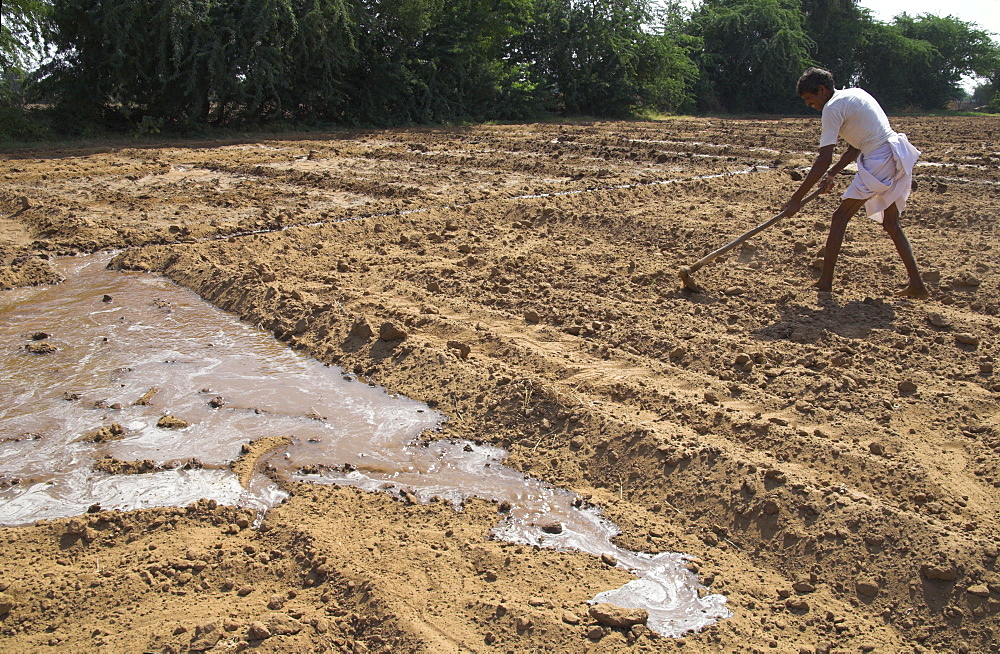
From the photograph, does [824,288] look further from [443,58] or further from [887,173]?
[443,58]

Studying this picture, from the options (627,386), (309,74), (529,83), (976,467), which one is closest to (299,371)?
(627,386)

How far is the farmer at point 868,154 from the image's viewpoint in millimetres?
5023

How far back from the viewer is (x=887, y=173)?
512 centimetres

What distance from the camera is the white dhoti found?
5090mm

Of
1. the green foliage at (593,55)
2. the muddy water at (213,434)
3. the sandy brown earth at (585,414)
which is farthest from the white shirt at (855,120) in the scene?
the green foliage at (593,55)

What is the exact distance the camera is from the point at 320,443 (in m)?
4.03

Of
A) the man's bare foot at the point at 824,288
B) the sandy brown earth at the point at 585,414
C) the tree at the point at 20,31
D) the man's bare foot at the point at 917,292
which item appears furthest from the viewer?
the tree at the point at 20,31

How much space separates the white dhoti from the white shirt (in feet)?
0.21

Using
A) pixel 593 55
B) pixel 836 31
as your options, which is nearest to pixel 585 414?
pixel 593 55

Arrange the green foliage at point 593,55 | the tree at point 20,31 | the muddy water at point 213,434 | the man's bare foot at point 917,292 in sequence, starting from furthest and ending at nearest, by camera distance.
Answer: the green foliage at point 593,55
the tree at point 20,31
the man's bare foot at point 917,292
the muddy water at point 213,434

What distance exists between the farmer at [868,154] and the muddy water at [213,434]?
120 inches

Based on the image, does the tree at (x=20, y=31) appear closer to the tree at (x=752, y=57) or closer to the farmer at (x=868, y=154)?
the farmer at (x=868, y=154)

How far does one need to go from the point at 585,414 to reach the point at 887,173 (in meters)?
2.79

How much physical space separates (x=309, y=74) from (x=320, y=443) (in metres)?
14.1
